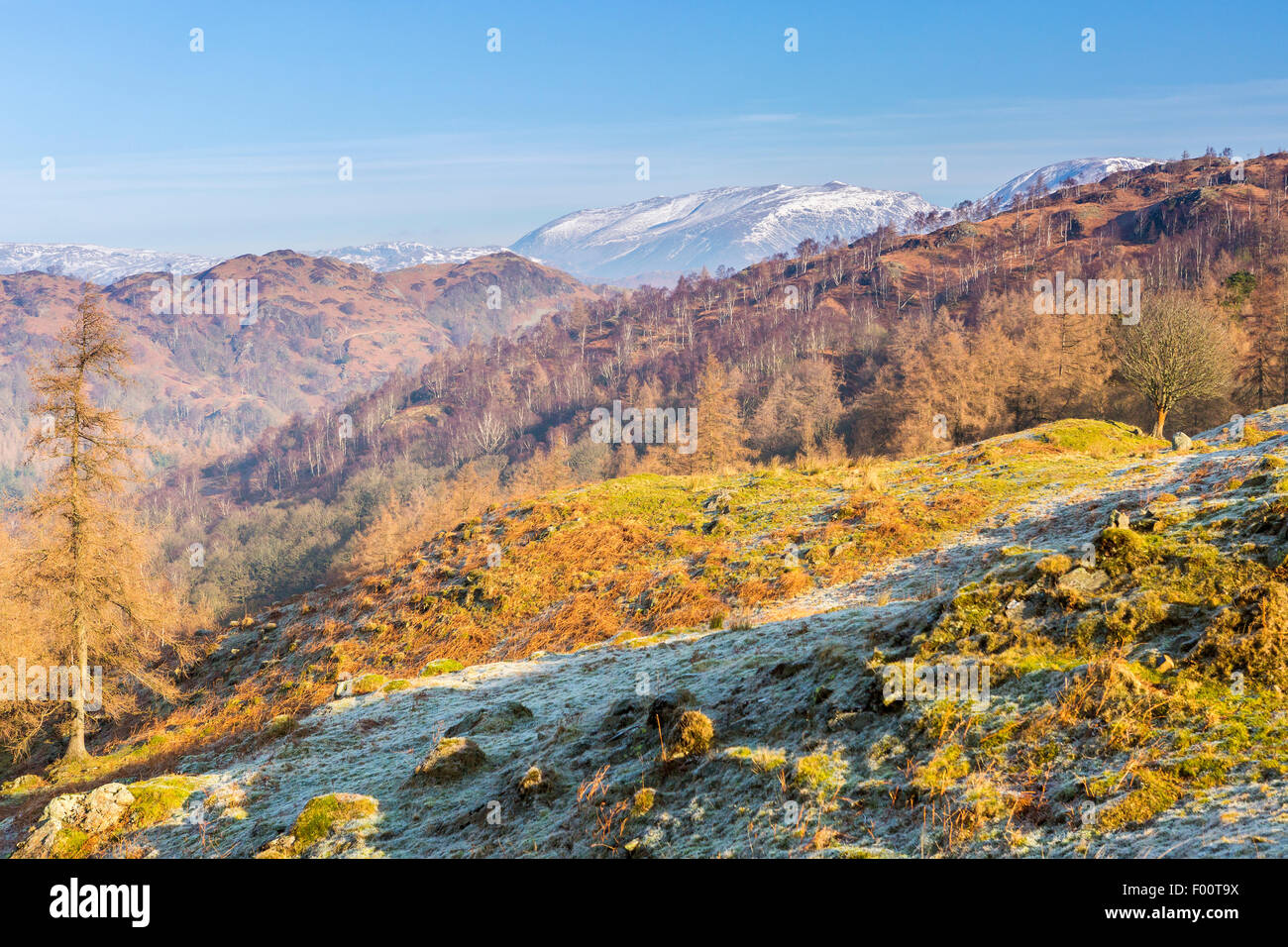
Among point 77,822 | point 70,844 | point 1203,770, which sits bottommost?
point 70,844

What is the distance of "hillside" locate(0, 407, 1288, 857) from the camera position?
515cm

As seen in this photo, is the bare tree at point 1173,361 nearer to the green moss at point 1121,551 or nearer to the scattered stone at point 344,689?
the green moss at point 1121,551

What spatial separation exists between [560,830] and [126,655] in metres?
22.7

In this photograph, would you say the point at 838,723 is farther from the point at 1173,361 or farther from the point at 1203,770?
the point at 1173,361

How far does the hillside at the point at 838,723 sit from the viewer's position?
515 centimetres

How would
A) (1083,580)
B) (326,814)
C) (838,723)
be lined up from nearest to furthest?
(838,723)
(326,814)
(1083,580)

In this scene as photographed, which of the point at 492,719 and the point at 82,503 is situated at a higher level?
the point at 82,503

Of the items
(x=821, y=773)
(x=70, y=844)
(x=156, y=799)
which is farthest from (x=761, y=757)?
(x=70, y=844)

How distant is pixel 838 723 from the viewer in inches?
276

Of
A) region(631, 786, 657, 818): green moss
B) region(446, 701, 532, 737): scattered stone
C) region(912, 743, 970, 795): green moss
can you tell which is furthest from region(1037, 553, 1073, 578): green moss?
region(446, 701, 532, 737): scattered stone

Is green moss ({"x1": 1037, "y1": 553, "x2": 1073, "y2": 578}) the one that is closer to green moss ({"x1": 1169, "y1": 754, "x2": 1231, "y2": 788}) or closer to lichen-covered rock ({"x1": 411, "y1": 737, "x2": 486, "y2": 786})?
green moss ({"x1": 1169, "y1": 754, "x2": 1231, "y2": 788})

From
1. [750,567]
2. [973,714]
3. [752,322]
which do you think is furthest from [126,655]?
[752,322]

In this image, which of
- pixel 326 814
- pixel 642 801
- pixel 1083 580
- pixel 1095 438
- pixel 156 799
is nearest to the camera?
pixel 642 801
